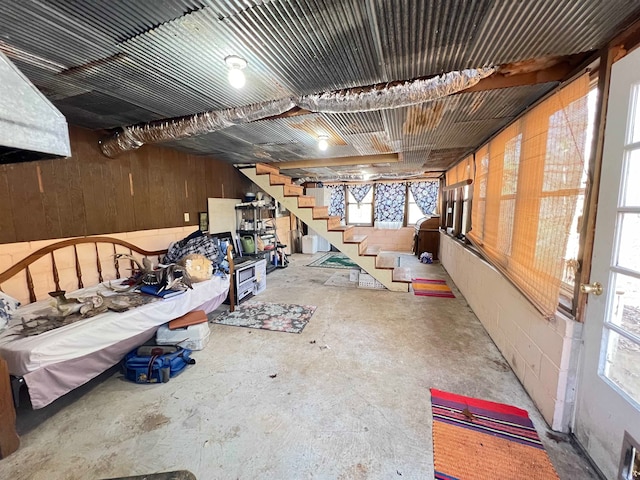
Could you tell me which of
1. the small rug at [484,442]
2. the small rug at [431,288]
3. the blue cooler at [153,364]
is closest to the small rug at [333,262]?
the small rug at [431,288]

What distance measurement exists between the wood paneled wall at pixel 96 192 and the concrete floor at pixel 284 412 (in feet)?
5.05

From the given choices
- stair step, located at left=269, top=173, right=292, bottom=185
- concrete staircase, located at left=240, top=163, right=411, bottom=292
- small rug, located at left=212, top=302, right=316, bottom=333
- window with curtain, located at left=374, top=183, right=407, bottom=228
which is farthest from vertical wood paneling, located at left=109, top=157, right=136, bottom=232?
window with curtain, located at left=374, top=183, right=407, bottom=228

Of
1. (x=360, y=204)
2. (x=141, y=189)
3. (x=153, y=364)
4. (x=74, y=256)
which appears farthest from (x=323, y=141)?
(x=360, y=204)

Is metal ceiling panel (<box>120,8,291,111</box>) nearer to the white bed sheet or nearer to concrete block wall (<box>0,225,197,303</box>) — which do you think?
the white bed sheet

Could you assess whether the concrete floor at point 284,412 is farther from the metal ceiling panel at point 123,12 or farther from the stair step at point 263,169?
the stair step at point 263,169

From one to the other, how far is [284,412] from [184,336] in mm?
1322

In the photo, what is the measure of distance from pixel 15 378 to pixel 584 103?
3669 millimetres

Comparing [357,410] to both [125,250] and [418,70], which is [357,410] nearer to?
[418,70]

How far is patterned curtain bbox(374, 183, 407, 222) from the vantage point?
789 cm

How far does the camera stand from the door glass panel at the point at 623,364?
1.12m

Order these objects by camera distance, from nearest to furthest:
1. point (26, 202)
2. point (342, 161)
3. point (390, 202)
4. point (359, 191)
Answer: point (26, 202) < point (342, 161) < point (390, 202) < point (359, 191)

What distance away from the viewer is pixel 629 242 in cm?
117

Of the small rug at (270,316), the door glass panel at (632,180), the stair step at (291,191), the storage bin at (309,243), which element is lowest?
the small rug at (270,316)

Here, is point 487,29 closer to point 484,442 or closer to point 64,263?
point 484,442
